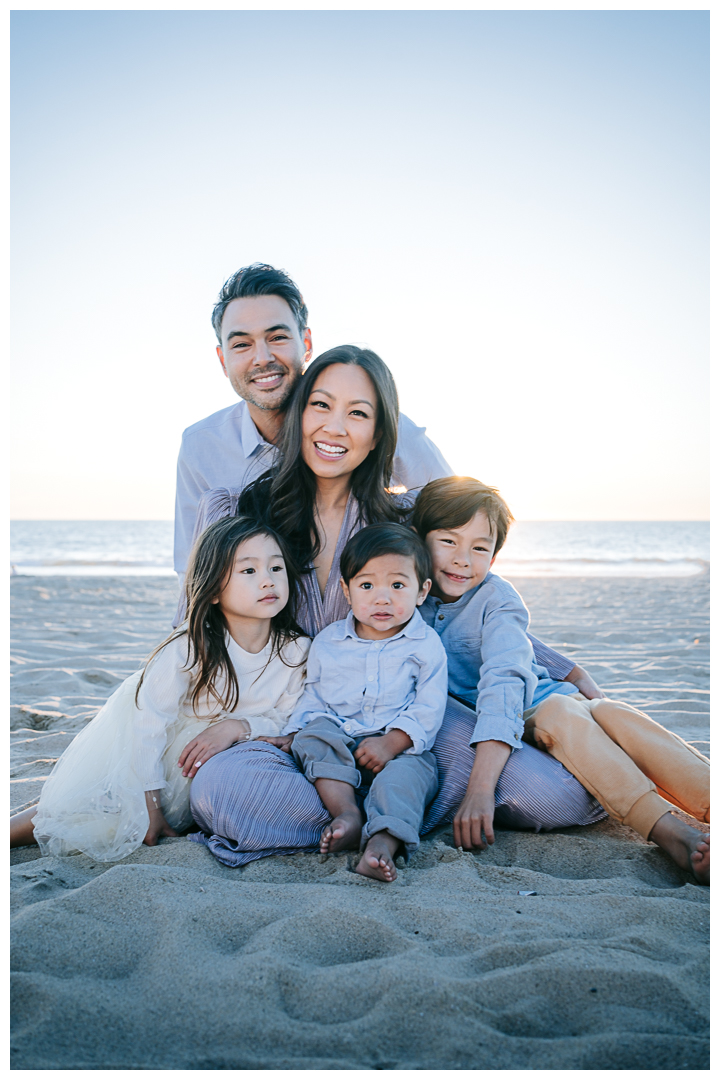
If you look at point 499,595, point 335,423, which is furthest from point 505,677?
point 335,423

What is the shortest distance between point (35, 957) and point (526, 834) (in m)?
1.51

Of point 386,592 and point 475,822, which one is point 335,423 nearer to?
point 386,592

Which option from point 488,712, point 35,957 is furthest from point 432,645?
point 35,957

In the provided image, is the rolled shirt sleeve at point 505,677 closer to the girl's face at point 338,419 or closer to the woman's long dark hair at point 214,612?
the woman's long dark hair at point 214,612

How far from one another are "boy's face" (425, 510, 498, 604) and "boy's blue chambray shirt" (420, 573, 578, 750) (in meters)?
0.08

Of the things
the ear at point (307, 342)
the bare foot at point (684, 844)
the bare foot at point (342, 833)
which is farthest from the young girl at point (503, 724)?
the ear at point (307, 342)

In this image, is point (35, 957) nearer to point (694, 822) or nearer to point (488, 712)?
Answer: point (488, 712)

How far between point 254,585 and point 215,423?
173 cm

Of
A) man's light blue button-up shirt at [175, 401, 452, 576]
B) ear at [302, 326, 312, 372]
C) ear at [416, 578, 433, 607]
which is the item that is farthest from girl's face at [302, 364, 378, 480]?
ear at [302, 326, 312, 372]

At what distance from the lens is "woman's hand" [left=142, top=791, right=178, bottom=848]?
7.56 ft

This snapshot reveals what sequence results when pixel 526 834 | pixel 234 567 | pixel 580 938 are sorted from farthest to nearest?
pixel 234 567 → pixel 526 834 → pixel 580 938

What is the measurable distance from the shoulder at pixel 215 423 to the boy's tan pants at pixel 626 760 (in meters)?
2.37

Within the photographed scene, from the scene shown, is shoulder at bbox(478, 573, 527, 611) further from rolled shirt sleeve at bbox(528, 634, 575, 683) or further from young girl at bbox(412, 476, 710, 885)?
rolled shirt sleeve at bbox(528, 634, 575, 683)

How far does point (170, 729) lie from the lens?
98.3 inches
